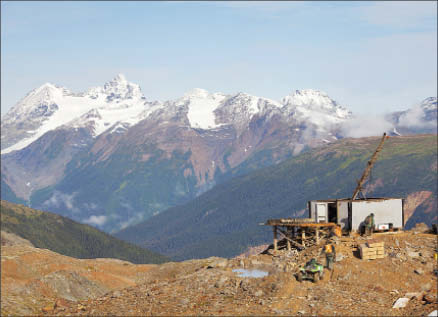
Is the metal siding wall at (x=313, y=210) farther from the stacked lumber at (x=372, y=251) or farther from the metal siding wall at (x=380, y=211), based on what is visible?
the stacked lumber at (x=372, y=251)

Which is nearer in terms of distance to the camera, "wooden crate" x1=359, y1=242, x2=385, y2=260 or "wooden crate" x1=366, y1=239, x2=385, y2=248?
"wooden crate" x1=359, y1=242, x2=385, y2=260

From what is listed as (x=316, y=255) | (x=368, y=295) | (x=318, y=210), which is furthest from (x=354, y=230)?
(x=368, y=295)

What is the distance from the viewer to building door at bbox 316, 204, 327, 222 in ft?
328

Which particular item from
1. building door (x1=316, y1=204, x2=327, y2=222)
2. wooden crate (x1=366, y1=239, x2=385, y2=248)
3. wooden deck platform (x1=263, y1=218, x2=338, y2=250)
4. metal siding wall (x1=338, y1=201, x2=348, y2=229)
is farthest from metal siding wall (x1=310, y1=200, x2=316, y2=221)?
wooden crate (x1=366, y1=239, x2=385, y2=248)

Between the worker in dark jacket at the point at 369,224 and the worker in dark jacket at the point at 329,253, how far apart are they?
25.9 ft

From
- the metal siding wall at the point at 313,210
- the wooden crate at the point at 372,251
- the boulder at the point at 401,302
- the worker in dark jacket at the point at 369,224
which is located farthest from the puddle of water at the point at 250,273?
the metal siding wall at the point at 313,210

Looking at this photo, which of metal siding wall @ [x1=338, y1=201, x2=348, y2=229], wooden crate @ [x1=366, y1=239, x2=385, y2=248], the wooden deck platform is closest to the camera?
wooden crate @ [x1=366, y1=239, x2=385, y2=248]

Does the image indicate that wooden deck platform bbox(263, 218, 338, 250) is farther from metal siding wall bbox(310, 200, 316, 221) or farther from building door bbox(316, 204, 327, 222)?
metal siding wall bbox(310, 200, 316, 221)

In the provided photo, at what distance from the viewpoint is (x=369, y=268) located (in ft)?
267

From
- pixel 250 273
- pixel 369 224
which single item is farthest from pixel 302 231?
pixel 250 273

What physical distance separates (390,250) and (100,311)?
35956mm

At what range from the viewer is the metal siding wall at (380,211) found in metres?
96.9

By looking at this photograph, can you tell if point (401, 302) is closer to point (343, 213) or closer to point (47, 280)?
point (343, 213)

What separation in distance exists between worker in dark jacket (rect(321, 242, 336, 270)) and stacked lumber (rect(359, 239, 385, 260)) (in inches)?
134
